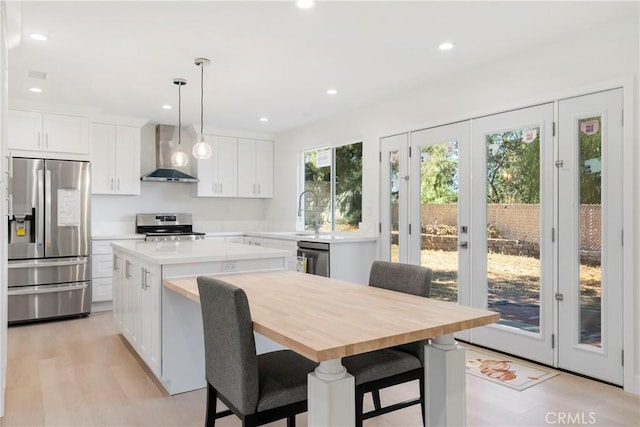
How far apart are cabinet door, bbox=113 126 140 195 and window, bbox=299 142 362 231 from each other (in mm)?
2227

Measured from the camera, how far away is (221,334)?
1693 millimetres

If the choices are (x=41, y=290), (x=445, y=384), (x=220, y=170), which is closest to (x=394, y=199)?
(x=220, y=170)

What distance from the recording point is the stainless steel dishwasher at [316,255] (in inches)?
178

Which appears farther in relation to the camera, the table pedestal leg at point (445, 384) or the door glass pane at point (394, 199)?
the door glass pane at point (394, 199)

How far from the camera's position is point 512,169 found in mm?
3502

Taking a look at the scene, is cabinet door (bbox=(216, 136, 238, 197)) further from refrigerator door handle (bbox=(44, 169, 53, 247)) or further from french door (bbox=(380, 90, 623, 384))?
french door (bbox=(380, 90, 623, 384))

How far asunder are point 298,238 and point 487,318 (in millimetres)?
3423

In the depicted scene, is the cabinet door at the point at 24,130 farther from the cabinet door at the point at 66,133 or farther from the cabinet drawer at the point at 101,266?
the cabinet drawer at the point at 101,266

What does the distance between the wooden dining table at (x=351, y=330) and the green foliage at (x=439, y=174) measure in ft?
6.62

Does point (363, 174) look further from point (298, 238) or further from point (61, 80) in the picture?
point (61, 80)

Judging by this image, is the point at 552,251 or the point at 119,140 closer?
the point at 552,251

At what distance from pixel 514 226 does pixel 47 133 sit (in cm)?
490

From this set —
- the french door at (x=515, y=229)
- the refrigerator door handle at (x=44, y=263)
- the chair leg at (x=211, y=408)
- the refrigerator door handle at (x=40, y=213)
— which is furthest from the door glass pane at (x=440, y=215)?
the refrigerator door handle at (x=40, y=213)

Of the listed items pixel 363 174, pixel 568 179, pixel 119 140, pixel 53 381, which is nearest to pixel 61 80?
pixel 119 140
